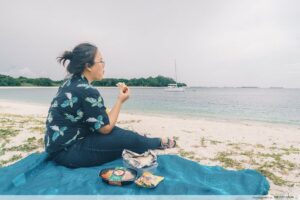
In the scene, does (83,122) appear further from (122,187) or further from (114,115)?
(122,187)

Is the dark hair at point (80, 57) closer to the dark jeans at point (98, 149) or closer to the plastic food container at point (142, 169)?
the dark jeans at point (98, 149)

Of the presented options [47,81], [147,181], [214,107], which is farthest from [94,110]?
[47,81]

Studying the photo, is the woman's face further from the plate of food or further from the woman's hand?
the plate of food

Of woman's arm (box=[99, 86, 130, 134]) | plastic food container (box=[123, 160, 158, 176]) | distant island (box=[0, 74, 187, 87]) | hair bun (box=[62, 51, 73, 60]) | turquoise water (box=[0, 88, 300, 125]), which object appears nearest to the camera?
plastic food container (box=[123, 160, 158, 176])

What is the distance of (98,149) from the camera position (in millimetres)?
3611

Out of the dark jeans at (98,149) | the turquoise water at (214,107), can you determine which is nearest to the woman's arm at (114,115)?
the dark jeans at (98,149)

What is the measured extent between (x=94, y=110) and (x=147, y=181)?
1069mm

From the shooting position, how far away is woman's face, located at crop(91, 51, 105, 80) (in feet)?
12.1

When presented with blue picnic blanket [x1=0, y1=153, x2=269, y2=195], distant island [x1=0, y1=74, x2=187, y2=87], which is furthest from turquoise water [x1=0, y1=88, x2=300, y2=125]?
distant island [x1=0, y1=74, x2=187, y2=87]

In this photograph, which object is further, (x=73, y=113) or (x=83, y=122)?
(x=83, y=122)

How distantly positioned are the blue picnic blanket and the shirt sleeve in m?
0.59

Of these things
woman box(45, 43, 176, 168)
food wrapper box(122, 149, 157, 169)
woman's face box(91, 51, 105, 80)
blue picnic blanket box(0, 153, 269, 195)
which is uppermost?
woman's face box(91, 51, 105, 80)

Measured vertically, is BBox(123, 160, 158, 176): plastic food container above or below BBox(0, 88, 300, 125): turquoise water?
above

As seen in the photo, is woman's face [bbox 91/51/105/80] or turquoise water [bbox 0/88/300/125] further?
turquoise water [bbox 0/88/300/125]
